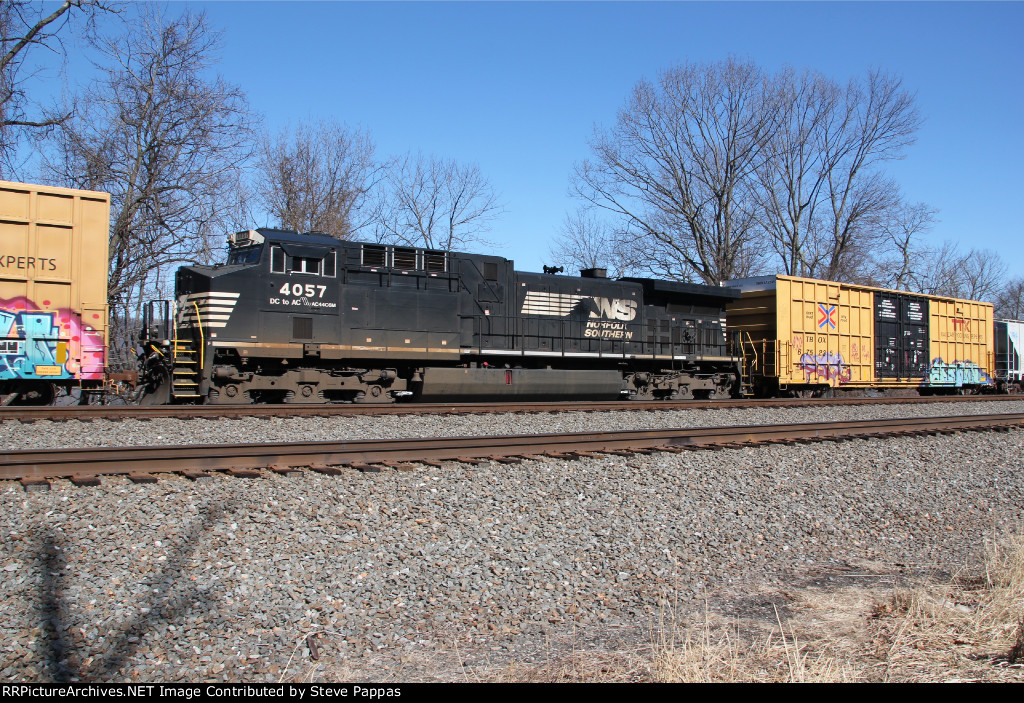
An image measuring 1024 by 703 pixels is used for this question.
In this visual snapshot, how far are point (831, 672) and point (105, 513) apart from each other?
4637mm

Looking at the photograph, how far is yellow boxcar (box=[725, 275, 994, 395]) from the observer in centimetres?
2034

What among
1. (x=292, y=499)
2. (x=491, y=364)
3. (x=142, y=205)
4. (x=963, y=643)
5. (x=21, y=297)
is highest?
(x=142, y=205)

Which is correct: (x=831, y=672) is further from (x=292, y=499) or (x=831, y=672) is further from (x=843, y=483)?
(x=843, y=483)

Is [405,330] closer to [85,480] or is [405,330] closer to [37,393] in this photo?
[37,393]

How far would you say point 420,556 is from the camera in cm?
496

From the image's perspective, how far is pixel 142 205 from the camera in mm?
22422

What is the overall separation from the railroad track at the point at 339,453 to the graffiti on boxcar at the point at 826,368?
10.9 m

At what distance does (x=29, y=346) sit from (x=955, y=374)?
28367mm

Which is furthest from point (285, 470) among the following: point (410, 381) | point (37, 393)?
point (410, 381)

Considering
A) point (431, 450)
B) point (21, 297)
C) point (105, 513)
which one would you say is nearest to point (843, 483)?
point (431, 450)

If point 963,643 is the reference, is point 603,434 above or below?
above
